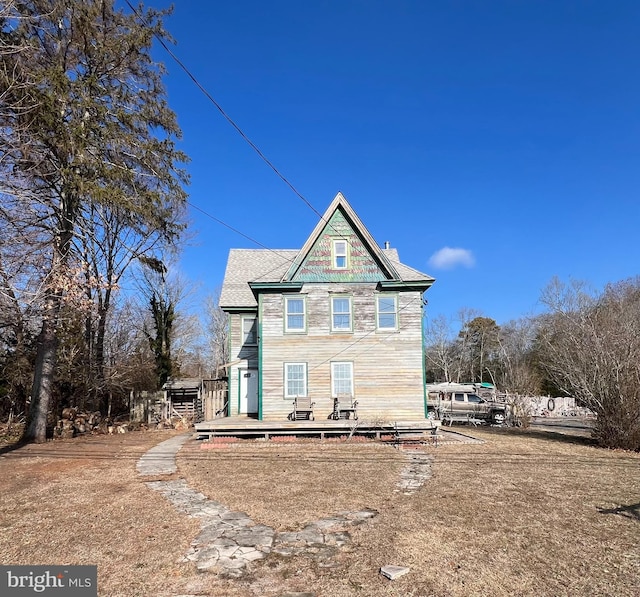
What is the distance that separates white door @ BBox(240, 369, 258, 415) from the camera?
21016 mm

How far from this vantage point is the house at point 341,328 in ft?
58.5

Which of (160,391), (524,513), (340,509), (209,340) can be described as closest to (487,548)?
(524,513)

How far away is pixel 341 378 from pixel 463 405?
16.7 m

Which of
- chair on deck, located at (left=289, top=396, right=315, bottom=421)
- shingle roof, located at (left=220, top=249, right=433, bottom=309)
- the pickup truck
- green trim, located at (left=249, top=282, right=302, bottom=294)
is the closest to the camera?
chair on deck, located at (left=289, top=396, right=315, bottom=421)

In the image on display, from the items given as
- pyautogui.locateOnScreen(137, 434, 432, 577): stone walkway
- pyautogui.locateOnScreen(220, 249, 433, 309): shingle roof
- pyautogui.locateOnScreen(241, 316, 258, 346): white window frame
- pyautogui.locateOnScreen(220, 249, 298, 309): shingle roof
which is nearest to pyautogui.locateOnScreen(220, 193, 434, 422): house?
pyautogui.locateOnScreen(220, 249, 433, 309): shingle roof

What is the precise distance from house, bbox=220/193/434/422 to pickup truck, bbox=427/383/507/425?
8.72m

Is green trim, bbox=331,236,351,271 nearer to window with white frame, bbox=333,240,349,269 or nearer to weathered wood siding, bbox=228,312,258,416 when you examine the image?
window with white frame, bbox=333,240,349,269

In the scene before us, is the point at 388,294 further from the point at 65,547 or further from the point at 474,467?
the point at 65,547

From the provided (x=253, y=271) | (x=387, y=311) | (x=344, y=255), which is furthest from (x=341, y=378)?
(x=253, y=271)

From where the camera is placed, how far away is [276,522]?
21.4 feet

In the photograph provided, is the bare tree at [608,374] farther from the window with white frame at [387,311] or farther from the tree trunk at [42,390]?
the tree trunk at [42,390]

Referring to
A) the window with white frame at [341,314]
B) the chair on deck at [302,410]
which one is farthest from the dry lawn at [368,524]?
the window with white frame at [341,314]

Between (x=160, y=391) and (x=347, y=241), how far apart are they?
13.8 meters

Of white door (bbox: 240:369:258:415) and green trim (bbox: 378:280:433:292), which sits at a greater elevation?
green trim (bbox: 378:280:433:292)
